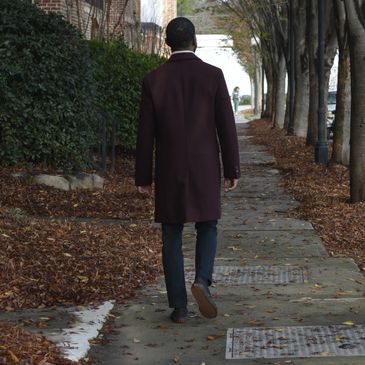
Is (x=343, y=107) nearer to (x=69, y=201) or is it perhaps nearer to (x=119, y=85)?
(x=119, y=85)

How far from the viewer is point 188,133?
242 inches

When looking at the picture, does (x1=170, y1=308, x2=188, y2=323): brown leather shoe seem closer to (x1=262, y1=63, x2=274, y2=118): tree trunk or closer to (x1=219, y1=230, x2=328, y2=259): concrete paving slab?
(x1=219, y1=230, x2=328, y2=259): concrete paving slab

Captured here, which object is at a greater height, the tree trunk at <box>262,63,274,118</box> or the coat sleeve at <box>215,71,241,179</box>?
the coat sleeve at <box>215,71,241,179</box>

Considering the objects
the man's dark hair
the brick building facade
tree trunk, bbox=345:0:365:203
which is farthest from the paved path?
the brick building facade

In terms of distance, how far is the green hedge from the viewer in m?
17.3

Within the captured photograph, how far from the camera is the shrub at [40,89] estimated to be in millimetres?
12695

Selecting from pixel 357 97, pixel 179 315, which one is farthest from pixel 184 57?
pixel 357 97

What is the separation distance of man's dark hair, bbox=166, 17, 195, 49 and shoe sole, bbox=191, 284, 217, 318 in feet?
5.16

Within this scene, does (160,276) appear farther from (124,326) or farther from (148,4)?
(148,4)

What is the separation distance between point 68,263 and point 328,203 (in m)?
5.31

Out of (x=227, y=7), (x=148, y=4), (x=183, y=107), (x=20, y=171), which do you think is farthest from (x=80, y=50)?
(x=227, y=7)

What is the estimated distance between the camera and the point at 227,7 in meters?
44.2

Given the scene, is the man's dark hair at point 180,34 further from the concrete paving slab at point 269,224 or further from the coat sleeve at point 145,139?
the concrete paving slab at point 269,224

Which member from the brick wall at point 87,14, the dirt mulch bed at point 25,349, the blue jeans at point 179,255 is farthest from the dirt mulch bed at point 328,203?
the brick wall at point 87,14
